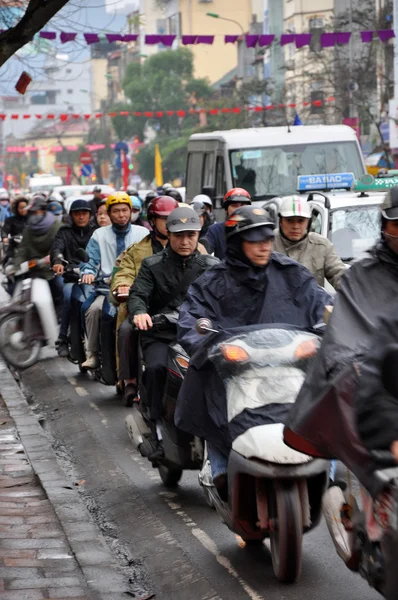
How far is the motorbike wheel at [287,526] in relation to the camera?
17.4 ft

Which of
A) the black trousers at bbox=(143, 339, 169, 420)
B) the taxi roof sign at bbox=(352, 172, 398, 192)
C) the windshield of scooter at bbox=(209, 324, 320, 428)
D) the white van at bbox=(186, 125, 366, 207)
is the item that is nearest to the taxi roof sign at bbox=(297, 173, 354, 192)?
the white van at bbox=(186, 125, 366, 207)

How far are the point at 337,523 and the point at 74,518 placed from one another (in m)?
2.44

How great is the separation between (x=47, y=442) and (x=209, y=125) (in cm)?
6940

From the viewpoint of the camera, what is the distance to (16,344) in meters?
13.0

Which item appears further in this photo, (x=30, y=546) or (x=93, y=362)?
(x=93, y=362)

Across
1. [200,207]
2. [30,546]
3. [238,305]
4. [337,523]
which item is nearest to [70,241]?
[200,207]

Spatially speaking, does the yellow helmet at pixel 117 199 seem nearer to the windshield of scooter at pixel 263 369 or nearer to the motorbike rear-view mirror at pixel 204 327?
the motorbike rear-view mirror at pixel 204 327

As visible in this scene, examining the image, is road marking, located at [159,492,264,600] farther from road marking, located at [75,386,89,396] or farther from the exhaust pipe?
road marking, located at [75,386,89,396]

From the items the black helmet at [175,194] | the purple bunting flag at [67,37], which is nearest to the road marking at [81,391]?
the black helmet at [175,194]

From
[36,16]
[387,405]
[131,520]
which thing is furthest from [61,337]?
[387,405]

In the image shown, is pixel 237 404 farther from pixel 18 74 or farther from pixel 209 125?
pixel 209 125

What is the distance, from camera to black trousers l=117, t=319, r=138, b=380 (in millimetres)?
8891

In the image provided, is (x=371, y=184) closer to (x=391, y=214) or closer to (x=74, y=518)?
(x=74, y=518)

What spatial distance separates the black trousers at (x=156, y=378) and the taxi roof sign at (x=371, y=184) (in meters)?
5.68
